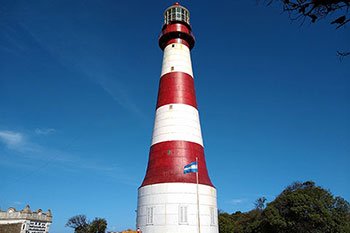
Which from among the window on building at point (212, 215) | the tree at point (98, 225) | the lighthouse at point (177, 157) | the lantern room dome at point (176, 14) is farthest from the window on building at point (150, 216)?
the tree at point (98, 225)

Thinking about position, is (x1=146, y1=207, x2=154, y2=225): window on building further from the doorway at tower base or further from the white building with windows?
the white building with windows

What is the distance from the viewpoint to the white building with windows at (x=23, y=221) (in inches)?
857

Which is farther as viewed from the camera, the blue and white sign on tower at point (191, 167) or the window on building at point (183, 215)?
the window on building at point (183, 215)

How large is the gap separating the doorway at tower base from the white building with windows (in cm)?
807

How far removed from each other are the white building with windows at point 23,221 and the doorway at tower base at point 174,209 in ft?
26.5

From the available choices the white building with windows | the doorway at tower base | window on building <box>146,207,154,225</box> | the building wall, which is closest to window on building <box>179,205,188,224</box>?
the doorway at tower base

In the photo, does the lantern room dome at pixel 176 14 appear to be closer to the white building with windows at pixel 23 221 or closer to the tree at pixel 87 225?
the white building with windows at pixel 23 221

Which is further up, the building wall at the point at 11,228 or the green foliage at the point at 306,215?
the green foliage at the point at 306,215

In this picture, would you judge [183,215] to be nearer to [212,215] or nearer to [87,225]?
[212,215]

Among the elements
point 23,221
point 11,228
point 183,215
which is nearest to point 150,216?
point 183,215

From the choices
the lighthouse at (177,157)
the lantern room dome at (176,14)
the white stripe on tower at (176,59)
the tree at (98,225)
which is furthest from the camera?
the tree at (98,225)

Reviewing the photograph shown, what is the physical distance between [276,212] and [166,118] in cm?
2877

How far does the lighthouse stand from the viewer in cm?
2077

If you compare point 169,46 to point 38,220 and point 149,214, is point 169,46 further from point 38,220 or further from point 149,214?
point 38,220
